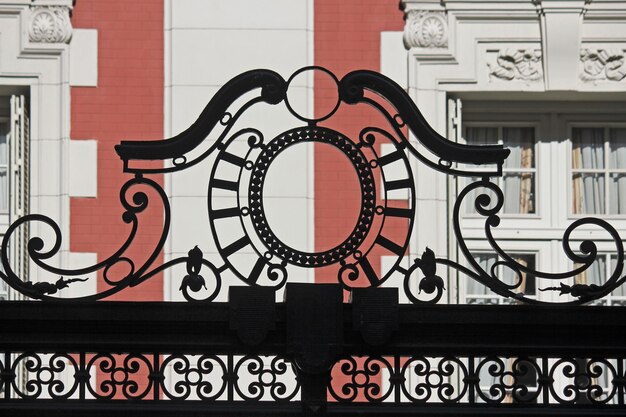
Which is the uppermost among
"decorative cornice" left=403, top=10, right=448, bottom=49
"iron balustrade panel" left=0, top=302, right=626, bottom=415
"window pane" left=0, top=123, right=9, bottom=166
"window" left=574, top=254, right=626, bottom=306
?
"decorative cornice" left=403, top=10, right=448, bottom=49

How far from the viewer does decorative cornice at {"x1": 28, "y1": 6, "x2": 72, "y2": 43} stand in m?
8.82

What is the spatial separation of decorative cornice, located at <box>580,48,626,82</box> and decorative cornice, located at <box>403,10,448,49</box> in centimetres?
74

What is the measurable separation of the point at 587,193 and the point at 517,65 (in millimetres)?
804

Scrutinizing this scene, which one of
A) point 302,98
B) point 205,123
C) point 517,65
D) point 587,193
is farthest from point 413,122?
point 587,193

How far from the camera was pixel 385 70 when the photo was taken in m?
8.85

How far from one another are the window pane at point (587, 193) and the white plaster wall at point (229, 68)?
56.8 inches

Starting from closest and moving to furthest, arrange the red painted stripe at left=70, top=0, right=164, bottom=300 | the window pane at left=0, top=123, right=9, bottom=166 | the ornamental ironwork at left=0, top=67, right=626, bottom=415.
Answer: the ornamental ironwork at left=0, top=67, right=626, bottom=415 < the red painted stripe at left=70, top=0, right=164, bottom=300 < the window pane at left=0, top=123, right=9, bottom=166

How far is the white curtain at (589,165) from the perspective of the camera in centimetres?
903

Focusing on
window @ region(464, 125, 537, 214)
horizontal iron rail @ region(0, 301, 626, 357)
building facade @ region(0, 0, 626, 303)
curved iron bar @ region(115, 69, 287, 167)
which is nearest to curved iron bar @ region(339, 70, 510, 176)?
curved iron bar @ region(115, 69, 287, 167)

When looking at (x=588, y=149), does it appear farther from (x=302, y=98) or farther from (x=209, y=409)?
(x=209, y=409)

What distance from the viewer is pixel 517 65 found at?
29.1 ft

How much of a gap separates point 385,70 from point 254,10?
77 centimetres

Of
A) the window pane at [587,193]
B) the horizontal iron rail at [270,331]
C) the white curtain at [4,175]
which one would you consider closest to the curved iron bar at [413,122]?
the horizontal iron rail at [270,331]

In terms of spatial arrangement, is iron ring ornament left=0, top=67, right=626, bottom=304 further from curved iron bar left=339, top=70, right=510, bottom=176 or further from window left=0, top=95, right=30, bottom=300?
window left=0, top=95, right=30, bottom=300
